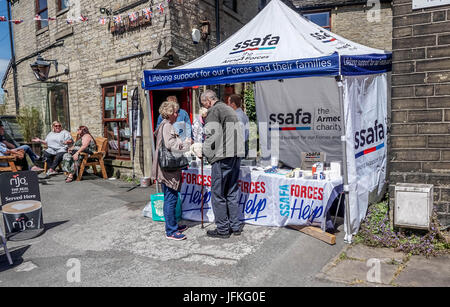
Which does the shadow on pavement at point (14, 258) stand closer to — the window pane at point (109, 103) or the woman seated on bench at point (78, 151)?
the woman seated on bench at point (78, 151)

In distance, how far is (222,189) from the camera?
4.52 metres

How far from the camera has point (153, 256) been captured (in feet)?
13.5

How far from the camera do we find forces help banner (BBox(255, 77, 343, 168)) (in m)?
6.98

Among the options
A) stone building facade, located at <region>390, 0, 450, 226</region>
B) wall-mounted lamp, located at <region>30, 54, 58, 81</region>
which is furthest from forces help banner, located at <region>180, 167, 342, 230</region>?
wall-mounted lamp, located at <region>30, 54, 58, 81</region>

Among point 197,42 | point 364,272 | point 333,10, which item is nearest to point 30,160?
point 197,42

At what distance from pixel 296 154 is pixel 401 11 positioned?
11.1ft

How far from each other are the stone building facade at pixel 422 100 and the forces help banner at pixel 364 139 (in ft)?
1.31

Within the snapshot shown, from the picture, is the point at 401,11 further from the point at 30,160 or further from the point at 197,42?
the point at 30,160

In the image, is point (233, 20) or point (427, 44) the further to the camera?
point (233, 20)

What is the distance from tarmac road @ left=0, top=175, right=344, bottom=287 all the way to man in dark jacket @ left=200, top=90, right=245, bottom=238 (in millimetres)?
283

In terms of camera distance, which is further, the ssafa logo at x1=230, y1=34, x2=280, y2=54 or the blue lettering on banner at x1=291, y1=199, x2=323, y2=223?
the ssafa logo at x1=230, y1=34, x2=280, y2=54

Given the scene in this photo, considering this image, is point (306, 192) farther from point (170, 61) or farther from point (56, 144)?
point (56, 144)

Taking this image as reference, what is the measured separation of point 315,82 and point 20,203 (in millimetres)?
5537

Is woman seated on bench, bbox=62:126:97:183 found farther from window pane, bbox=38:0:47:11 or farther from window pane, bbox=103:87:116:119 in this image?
window pane, bbox=38:0:47:11
